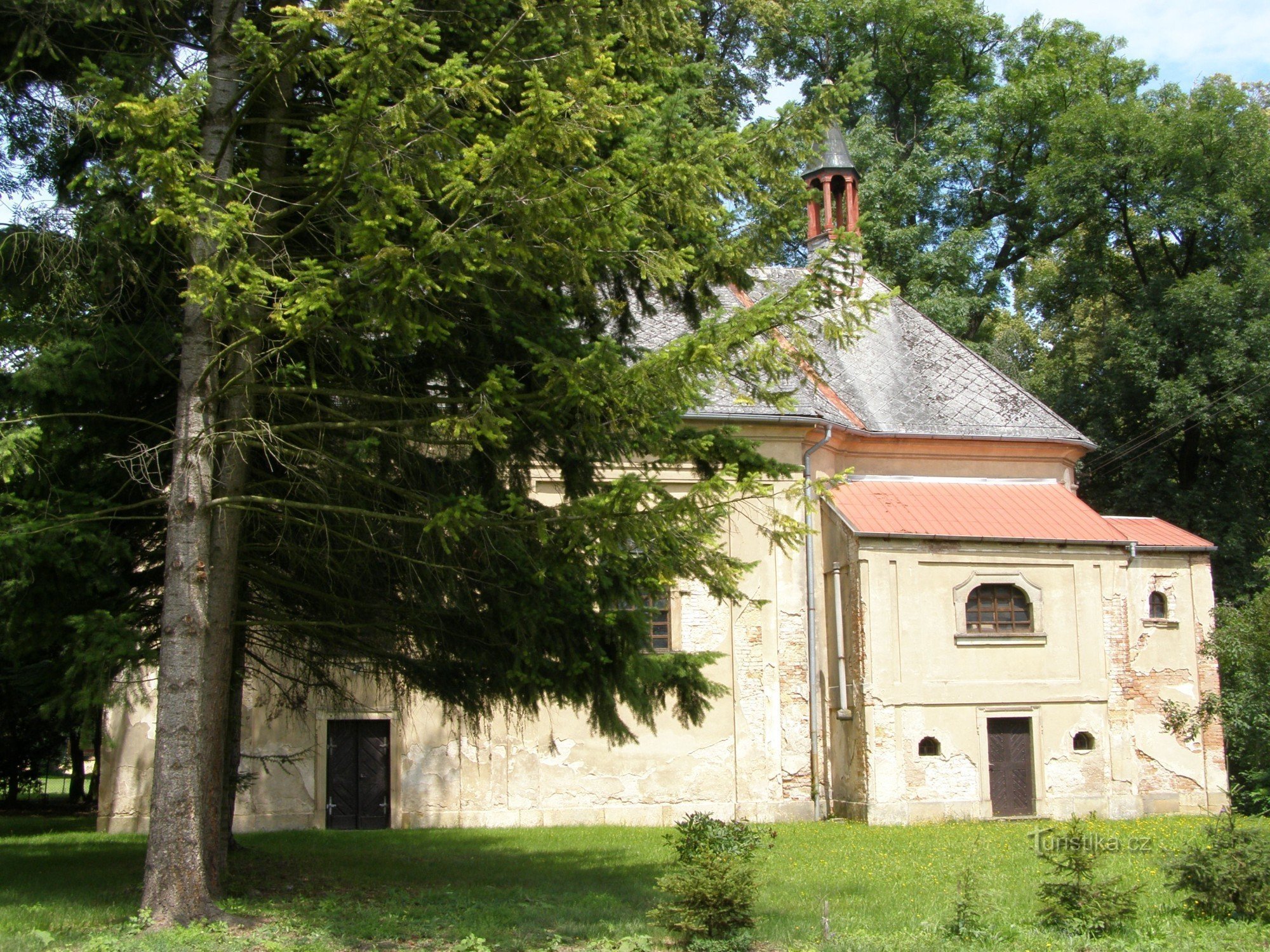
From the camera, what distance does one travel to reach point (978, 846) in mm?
14055

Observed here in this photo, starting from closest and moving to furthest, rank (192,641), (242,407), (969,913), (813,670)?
(192,641) → (969,913) → (242,407) → (813,670)

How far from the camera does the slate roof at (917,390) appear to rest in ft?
68.0

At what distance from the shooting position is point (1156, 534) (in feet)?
68.5

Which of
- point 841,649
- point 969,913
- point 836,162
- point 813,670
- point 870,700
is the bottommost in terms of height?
point 969,913

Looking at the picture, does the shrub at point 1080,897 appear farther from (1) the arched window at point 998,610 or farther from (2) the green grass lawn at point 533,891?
(1) the arched window at point 998,610

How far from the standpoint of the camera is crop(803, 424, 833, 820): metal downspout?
1844 cm

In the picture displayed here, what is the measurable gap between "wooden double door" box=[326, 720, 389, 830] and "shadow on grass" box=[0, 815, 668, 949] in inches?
44.7

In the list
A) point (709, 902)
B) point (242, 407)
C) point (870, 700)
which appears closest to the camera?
point (709, 902)

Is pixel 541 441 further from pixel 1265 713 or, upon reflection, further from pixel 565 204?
pixel 1265 713

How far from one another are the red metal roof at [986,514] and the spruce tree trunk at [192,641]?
11.7m

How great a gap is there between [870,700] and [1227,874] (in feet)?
30.3

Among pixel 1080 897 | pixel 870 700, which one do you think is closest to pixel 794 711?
pixel 870 700

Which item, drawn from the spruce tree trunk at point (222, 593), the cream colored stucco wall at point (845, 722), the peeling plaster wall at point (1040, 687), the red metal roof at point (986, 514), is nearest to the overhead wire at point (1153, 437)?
the red metal roof at point (986, 514)

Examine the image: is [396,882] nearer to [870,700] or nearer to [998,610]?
Result: [870,700]
